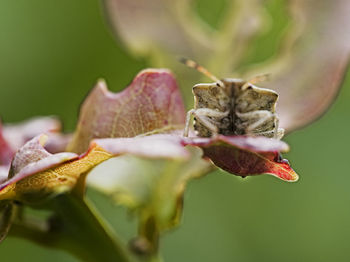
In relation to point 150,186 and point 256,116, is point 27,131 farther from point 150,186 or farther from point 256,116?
point 256,116

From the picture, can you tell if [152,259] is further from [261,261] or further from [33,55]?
[33,55]

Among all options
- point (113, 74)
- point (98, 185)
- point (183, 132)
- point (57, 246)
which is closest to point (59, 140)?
point (98, 185)

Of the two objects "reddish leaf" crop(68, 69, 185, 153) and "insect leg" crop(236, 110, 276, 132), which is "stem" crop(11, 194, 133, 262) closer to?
"reddish leaf" crop(68, 69, 185, 153)

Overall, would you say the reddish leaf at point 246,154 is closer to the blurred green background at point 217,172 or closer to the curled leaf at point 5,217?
the curled leaf at point 5,217

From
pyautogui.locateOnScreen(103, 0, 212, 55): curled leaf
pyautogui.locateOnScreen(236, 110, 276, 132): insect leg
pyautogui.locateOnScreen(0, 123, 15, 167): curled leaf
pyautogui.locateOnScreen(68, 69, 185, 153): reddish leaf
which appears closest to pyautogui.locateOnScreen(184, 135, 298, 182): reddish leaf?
pyautogui.locateOnScreen(236, 110, 276, 132): insect leg

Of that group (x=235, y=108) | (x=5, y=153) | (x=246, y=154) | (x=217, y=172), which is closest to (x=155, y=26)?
(x=5, y=153)

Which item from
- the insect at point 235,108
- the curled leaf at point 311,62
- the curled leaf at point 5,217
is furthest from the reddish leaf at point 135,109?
the curled leaf at point 311,62
